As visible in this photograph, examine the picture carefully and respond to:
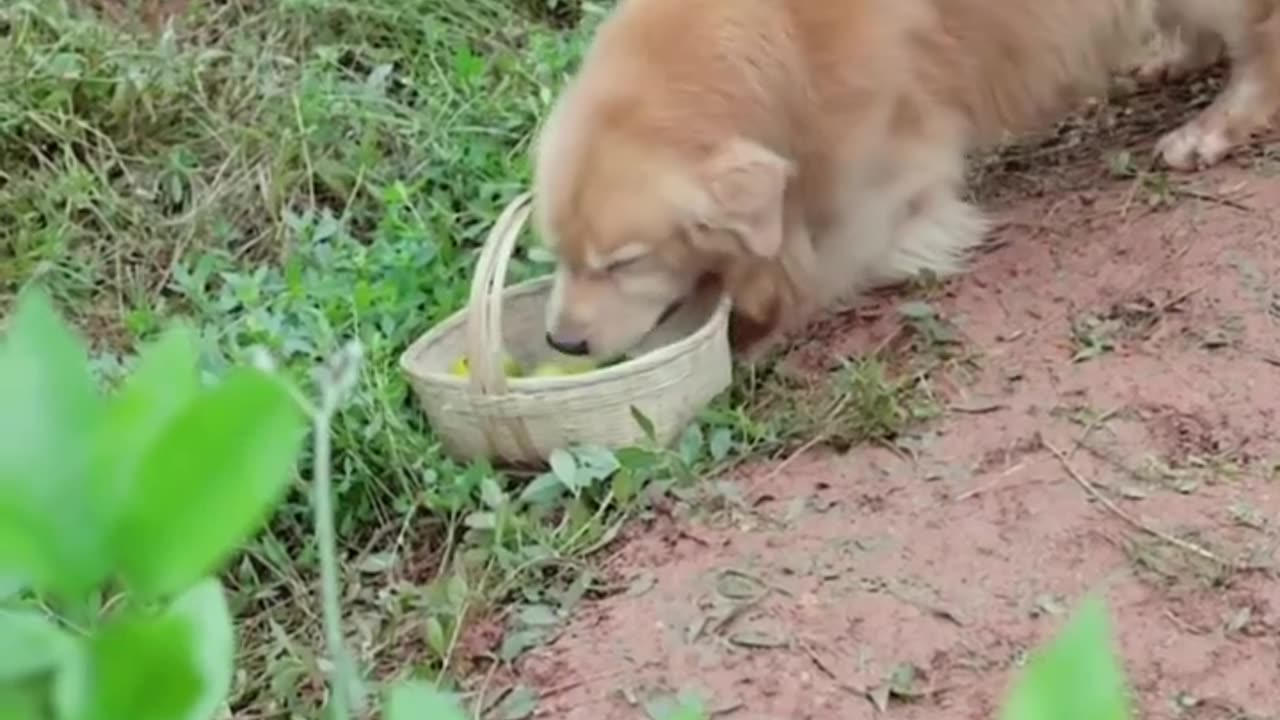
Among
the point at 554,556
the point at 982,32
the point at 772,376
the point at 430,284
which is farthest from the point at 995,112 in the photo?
the point at 554,556

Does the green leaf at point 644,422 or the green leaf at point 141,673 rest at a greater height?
the green leaf at point 141,673

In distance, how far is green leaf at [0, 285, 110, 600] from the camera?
0.55 metres

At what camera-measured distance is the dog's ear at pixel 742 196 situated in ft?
11.8

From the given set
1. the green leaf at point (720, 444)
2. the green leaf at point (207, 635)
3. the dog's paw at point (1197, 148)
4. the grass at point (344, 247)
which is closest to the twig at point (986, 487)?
the grass at point (344, 247)

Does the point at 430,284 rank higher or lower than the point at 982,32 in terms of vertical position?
lower

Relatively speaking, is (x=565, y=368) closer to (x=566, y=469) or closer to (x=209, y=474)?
(x=566, y=469)

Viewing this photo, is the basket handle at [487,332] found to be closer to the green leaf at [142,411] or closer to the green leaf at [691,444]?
the green leaf at [691,444]

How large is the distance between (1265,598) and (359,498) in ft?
4.72

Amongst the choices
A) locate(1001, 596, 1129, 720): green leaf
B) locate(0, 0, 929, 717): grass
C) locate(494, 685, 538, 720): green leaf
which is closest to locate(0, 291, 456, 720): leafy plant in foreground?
locate(1001, 596, 1129, 720): green leaf

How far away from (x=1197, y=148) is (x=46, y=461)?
387 cm

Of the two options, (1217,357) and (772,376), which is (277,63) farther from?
(1217,357)

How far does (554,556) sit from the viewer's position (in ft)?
10.9

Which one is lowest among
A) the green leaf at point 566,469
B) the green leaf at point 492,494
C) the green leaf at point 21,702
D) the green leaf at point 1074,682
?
the green leaf at point 492,494

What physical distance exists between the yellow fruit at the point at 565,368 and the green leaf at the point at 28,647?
296cm
